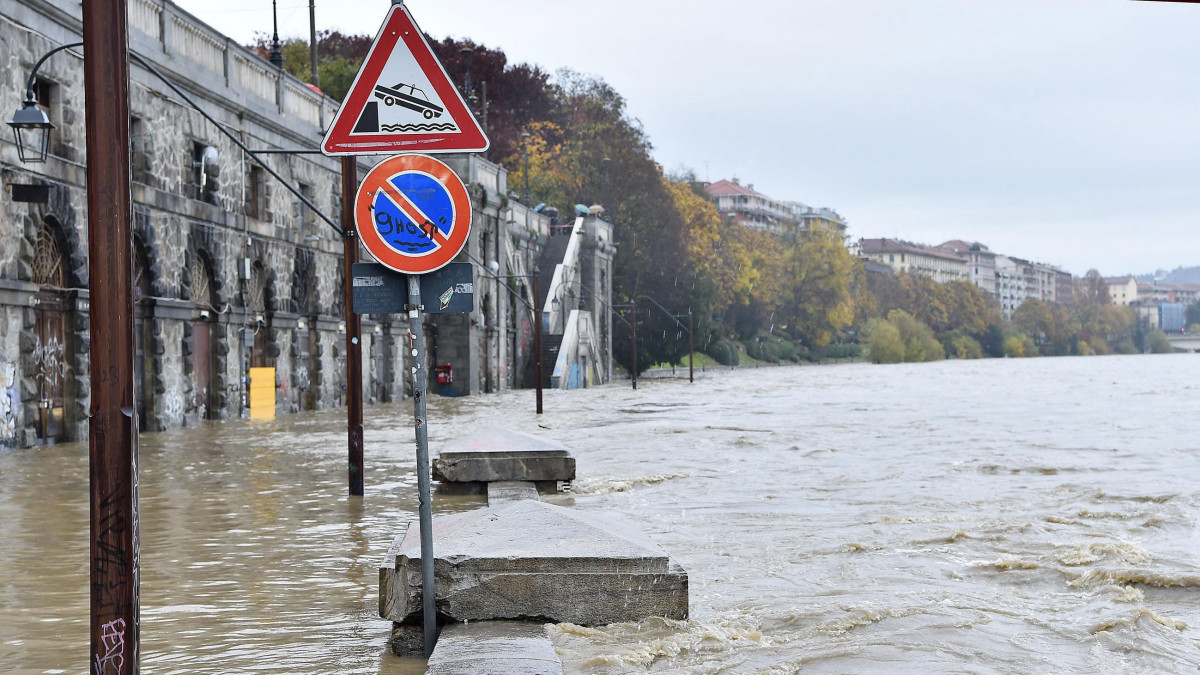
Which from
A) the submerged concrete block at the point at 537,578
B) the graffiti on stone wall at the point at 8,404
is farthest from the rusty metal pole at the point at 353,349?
the graffiti on stone wall at the point at 8,404

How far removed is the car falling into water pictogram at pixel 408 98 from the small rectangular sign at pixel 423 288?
710 millimetres

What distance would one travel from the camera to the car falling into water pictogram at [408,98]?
5875 millimetres

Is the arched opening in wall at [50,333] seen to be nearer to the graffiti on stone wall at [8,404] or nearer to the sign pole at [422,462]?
the graffiti on stone wall at [8,404]

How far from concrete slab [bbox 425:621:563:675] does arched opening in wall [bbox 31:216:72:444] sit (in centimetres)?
1767

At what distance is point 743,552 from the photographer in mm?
10234

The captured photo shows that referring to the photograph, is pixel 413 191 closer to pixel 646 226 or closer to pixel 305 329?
pixel 305 329

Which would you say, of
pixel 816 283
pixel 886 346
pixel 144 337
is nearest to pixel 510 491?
pixel 144 337

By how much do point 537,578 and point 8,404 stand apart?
660 inches

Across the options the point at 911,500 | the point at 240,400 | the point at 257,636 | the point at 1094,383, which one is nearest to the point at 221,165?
the point at 240,400

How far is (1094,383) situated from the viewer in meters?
62.0

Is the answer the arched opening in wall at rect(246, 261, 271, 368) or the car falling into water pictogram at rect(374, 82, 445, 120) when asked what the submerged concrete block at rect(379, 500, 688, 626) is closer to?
the car falling into water pictogram at rect(374, 82, 445, 120)

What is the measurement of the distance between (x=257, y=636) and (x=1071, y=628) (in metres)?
4.56

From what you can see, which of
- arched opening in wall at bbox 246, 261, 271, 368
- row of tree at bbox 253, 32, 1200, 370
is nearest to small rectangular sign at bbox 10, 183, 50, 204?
arched opening in wall at bbox 246, 261, 271, 368

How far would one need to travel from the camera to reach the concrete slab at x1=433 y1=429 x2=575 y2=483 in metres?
13.3
